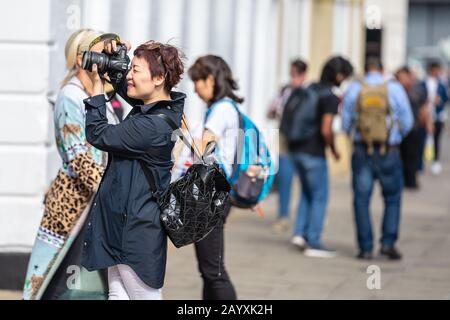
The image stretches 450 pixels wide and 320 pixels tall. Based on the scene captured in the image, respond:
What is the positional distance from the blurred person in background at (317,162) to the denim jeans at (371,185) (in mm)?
420

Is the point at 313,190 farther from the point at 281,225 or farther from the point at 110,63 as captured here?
the point at 110,63

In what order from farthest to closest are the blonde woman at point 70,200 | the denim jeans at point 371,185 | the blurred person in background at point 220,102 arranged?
the denim jeans at point 371,185, the blurred person in background at point 220,102, the blonde woman at point 70,200

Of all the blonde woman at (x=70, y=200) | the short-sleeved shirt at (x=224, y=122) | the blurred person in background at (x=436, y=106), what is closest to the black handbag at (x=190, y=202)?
the blonde woman at (x=70, y=200)

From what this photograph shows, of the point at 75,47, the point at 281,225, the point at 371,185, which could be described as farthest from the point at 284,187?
the point at 75,47

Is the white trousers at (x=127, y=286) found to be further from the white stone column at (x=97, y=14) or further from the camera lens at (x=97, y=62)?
the white stone column at (x=97, y=14)

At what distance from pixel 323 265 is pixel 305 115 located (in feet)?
4.99

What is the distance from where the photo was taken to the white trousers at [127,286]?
574 centimetres

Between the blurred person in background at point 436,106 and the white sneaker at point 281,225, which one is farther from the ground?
the blurred person in background at point 436,106

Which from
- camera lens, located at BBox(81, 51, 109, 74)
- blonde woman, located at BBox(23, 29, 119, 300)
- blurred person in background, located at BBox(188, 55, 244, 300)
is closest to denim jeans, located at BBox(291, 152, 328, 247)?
blurred person in background, located at BBox(188, 55, 244, 300)

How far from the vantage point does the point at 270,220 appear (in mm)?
13711

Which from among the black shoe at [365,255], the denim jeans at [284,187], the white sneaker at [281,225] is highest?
the denim jeans at [284,187]

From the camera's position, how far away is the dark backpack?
11242 millimetres

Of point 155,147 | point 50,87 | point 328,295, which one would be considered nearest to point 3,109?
point 50,87

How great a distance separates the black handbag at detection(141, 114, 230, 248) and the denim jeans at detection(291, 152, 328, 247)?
17.7 feet
